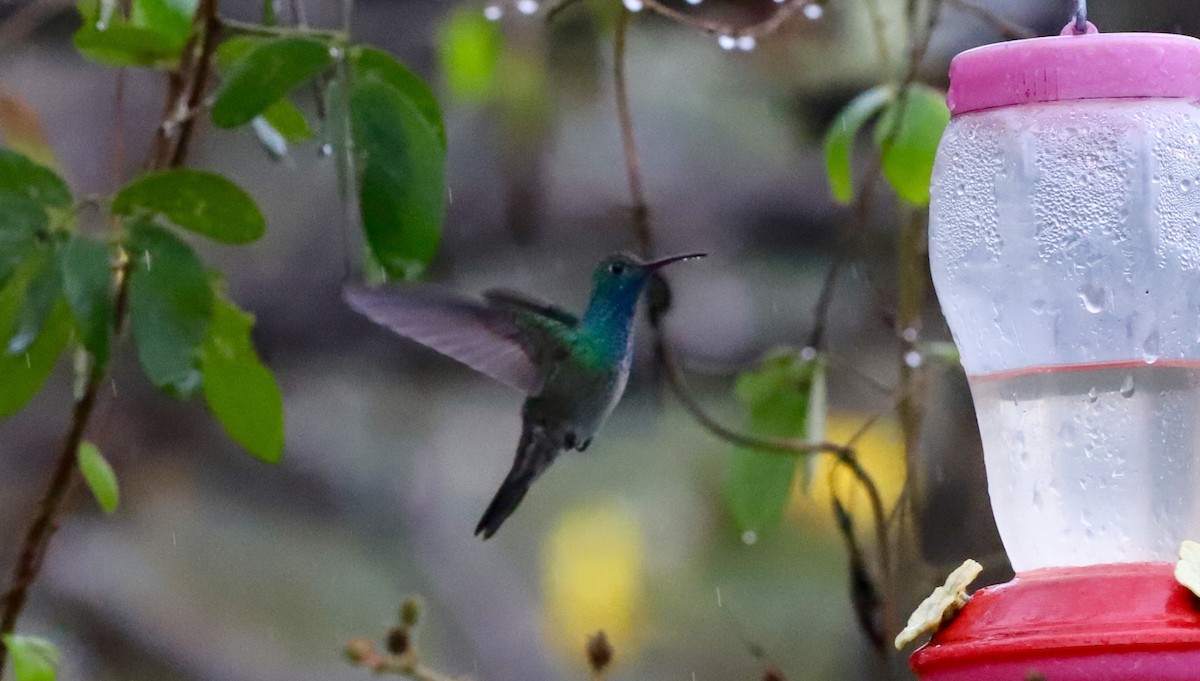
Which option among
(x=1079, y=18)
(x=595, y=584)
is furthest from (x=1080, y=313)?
(x=595, y=584)

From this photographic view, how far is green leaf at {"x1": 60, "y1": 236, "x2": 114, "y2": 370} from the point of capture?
139 cm

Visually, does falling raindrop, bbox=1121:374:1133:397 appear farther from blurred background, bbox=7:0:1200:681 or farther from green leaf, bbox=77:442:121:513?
blurred background, bbox=7:0:1200:681

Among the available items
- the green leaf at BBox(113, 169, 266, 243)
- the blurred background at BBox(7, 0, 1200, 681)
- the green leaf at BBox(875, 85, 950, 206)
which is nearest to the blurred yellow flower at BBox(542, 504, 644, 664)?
the blurred background at BBox(7, 0, 1200, 681)

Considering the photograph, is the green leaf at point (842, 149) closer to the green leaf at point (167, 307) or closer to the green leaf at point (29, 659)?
the green leaf at point (167, 307)

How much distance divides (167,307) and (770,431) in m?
1.08

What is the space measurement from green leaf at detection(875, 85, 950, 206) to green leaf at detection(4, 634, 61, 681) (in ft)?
3.57

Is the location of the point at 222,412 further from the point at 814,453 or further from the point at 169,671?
the point at 169,671

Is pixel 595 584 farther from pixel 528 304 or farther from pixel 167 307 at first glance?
pixel 167 307

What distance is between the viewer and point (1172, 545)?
1.48 metres

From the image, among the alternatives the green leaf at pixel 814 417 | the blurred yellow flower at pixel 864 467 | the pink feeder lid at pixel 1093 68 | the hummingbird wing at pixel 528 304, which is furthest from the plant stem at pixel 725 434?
the blurred yellow flower at pixel 864 467

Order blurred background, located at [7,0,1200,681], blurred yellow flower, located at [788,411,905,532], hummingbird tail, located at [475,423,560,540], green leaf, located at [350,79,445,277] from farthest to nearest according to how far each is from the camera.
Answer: blurred background, located at [7,0,1200,681] < blurred yellow flower, located at [788,411,905,532] < hummingbird tail, located at [475,423,560,540] < green leaf, located at [350,79,445,277]

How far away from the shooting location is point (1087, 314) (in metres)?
1.48

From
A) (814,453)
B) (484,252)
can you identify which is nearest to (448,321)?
(814,453)

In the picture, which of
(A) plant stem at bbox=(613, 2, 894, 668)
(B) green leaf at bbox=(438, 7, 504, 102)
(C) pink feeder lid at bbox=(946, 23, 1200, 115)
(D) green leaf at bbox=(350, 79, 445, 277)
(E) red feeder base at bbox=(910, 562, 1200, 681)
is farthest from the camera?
(B) green leaf at bbox=(438, 7, 504, 102)
